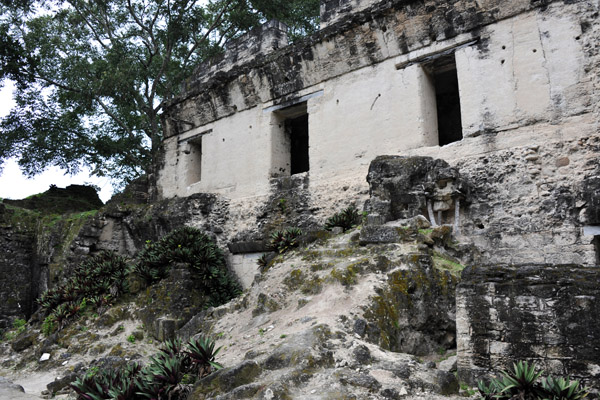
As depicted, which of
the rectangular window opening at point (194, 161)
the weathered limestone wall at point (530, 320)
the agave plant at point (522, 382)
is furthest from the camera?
the rectangular window opening at point (194, 161)

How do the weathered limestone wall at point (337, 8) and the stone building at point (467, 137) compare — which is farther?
the weathered limestone wall at point (337, 8)

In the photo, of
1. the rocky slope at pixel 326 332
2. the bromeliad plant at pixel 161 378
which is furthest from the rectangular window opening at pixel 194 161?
the bromeliad plant at pixel 161 378

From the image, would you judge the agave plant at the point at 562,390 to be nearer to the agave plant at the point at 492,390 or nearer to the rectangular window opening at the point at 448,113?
the agave plant at the point at 492,390

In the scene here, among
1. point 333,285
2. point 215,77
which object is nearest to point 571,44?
point 333,285

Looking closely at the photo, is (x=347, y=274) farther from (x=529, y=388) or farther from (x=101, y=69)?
(x=101, y=69)

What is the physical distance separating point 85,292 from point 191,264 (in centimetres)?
236

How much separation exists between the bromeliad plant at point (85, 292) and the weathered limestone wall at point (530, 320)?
7405 millimetres

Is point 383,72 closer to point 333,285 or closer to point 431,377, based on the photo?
point 333,285

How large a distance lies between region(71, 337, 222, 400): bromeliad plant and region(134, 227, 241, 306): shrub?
3.98 metres

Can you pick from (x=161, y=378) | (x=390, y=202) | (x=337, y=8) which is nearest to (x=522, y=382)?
(x=161, y=378)

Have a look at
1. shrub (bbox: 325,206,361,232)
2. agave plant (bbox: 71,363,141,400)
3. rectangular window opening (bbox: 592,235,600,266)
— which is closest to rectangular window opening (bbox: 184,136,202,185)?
shrub (bbox: 325,206,361,232)

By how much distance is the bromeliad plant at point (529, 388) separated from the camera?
140 inches

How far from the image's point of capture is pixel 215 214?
11.8 m

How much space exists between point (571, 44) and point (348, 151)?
167 inches
